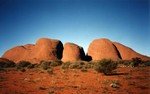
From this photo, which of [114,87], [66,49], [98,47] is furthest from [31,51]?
[114,87]

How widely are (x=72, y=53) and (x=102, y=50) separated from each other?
23.6ft

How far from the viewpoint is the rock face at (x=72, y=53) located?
1932 inches

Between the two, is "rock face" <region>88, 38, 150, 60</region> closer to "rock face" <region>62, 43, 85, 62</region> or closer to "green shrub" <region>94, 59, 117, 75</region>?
"rock face" <region>62, 43, 85, 62</region>

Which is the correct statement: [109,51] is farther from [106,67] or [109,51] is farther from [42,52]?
[106,67]

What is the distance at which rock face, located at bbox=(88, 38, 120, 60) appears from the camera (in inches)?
2013

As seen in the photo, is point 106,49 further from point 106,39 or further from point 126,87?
point 126,87

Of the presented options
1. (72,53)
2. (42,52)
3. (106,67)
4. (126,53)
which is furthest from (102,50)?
(106,67)

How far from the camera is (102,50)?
52125 millimetres

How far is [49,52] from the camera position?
50469 millimetres

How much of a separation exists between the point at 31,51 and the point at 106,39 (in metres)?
18.1

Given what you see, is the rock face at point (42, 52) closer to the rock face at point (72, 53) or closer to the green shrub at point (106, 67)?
the rock face at point (72, 53)

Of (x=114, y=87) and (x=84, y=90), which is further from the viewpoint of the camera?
(x=114, y=87)

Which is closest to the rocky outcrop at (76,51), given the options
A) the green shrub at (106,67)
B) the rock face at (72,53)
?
the rock face at (72,53)

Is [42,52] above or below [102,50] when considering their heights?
below
